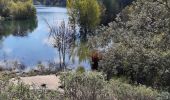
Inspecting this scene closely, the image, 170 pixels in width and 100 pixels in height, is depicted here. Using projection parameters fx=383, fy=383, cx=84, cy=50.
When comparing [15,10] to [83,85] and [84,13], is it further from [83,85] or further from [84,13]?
[83,85]

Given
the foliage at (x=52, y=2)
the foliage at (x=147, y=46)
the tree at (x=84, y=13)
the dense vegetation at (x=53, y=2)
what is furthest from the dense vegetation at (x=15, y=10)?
the foliage at (x=147, y=46)

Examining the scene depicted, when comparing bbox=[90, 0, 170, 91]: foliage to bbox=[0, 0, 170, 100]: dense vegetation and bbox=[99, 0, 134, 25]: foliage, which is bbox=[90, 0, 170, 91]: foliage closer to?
bbox=[0, 0, 170, 100]: dense vegetation

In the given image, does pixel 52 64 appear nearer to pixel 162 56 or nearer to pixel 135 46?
pixel 135 46

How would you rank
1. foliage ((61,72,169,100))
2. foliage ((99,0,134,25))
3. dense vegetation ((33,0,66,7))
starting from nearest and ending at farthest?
1. foliage ((61,72,169,100))
2. foliage ((99,0,134,25))
3. dense vegetation ((33,0,66,7))

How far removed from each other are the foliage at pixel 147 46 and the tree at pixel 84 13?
116ft

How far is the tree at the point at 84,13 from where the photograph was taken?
50.2m

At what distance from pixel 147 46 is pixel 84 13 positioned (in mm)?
38621

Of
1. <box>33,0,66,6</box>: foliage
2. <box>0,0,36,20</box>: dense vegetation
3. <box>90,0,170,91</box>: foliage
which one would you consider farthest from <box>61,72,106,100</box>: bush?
<box>33,0,66,6</box>: foliage

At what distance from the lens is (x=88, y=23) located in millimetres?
51156

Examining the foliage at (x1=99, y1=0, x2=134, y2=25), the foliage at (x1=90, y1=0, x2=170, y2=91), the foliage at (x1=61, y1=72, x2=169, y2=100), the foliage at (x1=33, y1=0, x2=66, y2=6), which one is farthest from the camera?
the foliage at (x1=33, y1=0, x2=66, y2=6)

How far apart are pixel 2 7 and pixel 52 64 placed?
53.9m

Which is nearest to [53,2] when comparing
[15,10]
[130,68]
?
[15,10]

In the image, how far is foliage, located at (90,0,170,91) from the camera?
10.8 metres

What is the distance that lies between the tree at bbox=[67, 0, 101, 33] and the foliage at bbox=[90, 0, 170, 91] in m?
35.4
